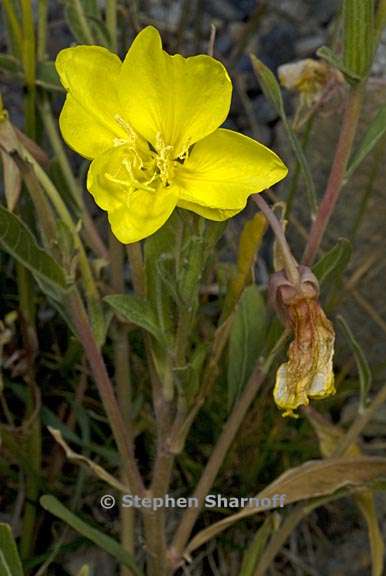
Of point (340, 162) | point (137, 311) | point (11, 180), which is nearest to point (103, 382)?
point (137, 311)

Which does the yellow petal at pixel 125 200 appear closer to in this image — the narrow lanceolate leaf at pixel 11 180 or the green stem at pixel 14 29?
the narrow lanceolate leaf at pixel 11 180

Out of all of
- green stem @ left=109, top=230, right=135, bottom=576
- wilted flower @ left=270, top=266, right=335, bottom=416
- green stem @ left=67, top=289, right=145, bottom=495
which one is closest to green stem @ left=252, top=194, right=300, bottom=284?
wilted flower @ left=270, top=266, right=335, bottom=416

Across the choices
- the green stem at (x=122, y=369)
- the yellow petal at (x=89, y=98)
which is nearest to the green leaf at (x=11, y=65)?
the green stem at (x=122, y=369)

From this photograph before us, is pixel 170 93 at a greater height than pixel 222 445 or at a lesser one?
greater

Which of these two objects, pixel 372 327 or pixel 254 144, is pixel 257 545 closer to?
pixel 254 144

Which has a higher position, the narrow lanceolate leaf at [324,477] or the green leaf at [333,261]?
the green leaf at [333,261]

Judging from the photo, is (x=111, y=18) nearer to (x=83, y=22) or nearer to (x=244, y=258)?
(x=83, y=22)
